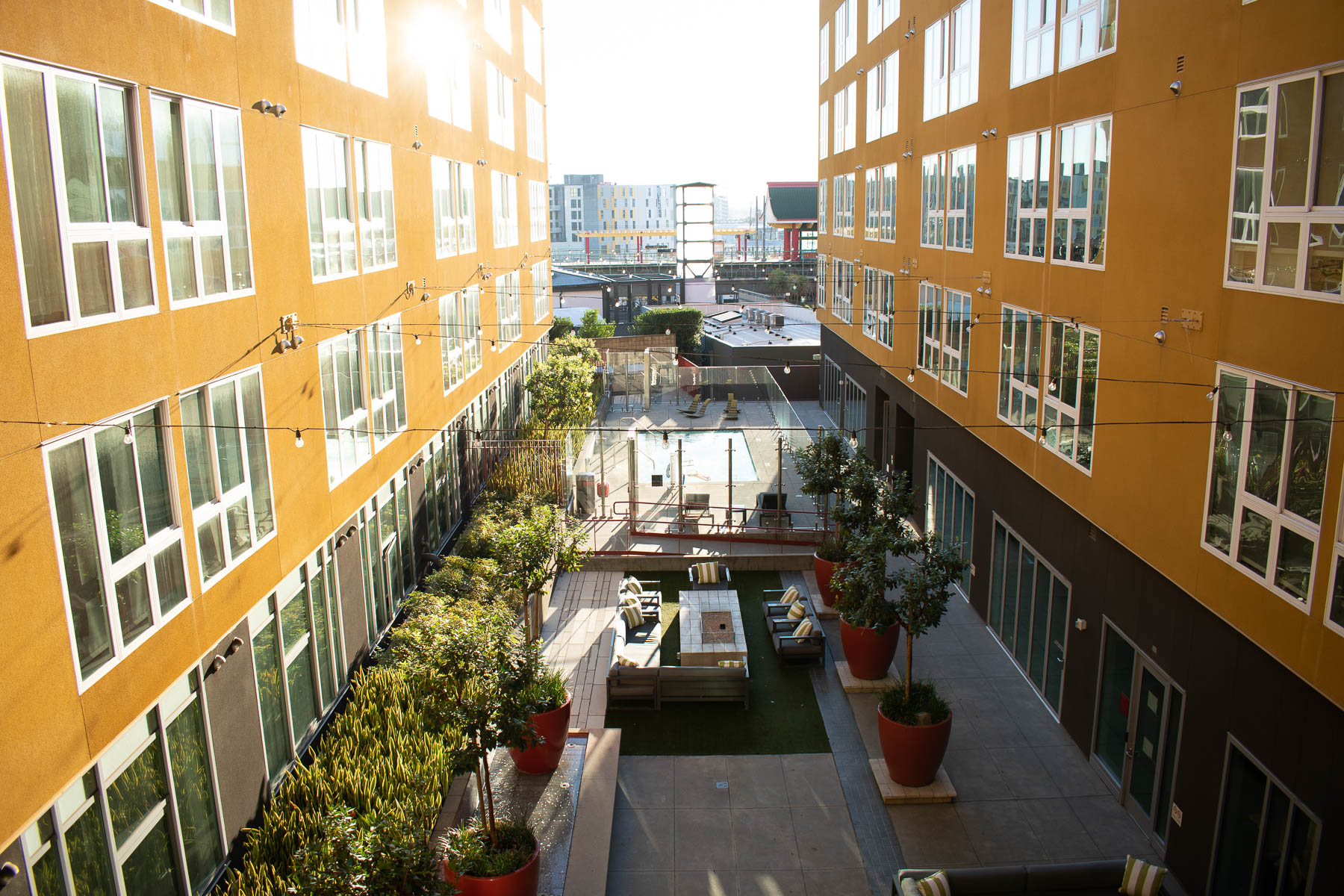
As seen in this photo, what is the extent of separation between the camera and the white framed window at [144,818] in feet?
19.4

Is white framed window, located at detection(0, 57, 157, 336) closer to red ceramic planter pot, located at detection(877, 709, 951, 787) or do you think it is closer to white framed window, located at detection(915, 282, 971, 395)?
red ceramic planter pot, located at detection(877, 709, 951, 787)

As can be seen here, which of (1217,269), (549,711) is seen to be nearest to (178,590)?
(549,711)

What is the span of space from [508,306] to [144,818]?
18.3 meters

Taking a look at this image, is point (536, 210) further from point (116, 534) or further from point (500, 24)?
point (116, 534)

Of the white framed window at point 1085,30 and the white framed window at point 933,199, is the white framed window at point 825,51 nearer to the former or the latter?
the white framed window at point 933,199

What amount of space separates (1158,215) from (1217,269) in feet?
4.27

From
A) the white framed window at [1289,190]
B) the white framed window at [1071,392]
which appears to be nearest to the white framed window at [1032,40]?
the white framed window at [1071,392]

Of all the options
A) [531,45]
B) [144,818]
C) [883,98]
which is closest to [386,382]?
[144,818]

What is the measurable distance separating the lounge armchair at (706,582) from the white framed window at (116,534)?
10446 millimetres

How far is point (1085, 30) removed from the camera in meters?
10.4

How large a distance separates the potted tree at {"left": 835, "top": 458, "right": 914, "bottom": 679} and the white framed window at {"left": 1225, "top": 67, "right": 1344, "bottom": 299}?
4886 mm

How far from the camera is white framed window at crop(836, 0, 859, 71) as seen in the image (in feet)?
77.8

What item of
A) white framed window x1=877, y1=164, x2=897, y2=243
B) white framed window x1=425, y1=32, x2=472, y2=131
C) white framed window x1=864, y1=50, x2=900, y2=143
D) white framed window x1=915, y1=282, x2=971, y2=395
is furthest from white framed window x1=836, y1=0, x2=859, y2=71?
white framed window x1=425, y1=32, x2=472, y2=131

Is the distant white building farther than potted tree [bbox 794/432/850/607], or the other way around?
the distant white building
